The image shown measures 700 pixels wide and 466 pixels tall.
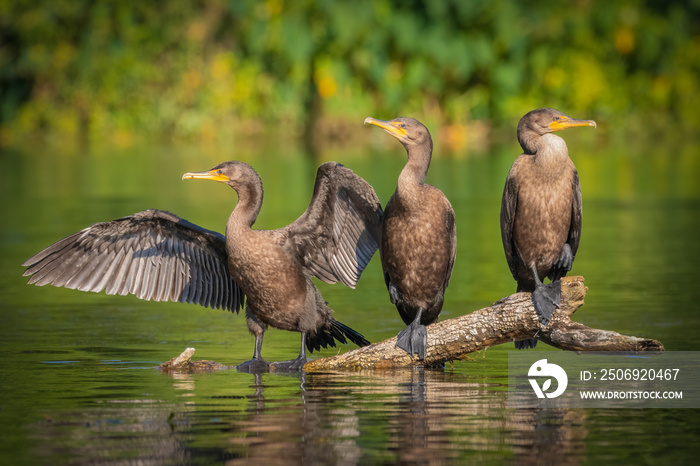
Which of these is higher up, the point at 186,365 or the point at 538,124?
the point at 538,124

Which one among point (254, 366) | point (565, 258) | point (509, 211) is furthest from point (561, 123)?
point (254, 366)

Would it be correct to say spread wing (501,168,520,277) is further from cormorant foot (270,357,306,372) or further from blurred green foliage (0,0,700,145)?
blurred green foliage (0,0,700,145)

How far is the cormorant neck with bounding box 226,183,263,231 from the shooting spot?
8156 mm

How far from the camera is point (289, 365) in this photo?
8125 millimetres

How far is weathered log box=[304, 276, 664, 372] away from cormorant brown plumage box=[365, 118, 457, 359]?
132mm

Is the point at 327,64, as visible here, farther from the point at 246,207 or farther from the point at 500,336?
the point at 500,336

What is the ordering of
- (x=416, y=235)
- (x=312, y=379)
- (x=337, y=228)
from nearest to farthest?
(x=312, y=379)
(x=416, y=235)
(x=337, y=228)

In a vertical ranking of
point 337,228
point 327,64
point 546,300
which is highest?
point 327,64

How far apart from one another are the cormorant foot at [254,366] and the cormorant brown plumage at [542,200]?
67.2 inches

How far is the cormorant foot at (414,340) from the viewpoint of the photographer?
7.80 meters

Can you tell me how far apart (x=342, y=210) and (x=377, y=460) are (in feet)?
9.95

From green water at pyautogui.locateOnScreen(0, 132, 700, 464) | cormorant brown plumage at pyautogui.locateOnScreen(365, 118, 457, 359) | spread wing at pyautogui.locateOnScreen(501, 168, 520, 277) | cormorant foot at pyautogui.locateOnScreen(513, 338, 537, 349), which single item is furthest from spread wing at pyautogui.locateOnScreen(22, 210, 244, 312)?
cormorant foot at pyautogui.locateOnScreen(513, 338, 537, 349)

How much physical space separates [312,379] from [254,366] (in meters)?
0.56

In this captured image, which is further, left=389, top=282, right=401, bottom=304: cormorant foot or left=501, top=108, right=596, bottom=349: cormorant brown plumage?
left=389, top=282, right=401, bottom=304: cormorant foot
